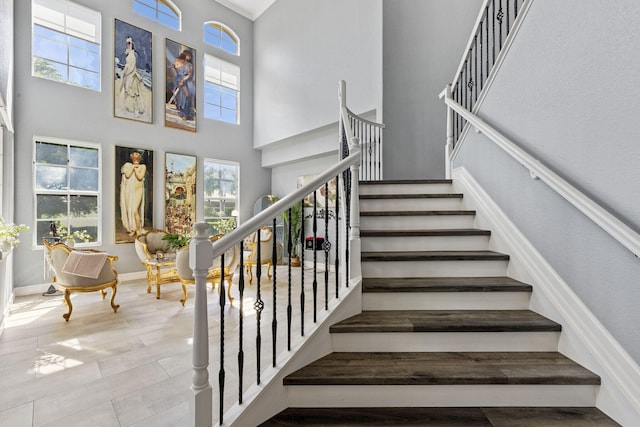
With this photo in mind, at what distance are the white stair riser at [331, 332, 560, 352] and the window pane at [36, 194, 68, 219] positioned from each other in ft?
17.9

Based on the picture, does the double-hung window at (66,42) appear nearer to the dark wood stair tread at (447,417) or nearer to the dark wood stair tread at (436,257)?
Result: the dark wood stair tread at (436,257)

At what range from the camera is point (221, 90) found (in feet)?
22.8

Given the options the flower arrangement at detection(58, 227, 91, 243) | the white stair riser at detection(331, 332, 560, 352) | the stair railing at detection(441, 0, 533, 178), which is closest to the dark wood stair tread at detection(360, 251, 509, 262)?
the white stair riser at detection(331, 332, 560, 352)

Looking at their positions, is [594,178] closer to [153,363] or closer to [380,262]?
[380,262]

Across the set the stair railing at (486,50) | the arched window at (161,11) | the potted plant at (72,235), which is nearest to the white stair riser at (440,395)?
the stair railing at (486,50)

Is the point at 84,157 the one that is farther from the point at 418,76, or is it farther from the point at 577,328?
the point at 577,328

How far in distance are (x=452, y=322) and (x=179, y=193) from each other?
19.4ft

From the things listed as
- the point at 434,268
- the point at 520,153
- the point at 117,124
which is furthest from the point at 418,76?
the point at 117,124

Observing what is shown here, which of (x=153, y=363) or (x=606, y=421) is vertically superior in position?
(x=606, y=421)

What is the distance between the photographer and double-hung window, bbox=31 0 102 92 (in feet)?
15.2

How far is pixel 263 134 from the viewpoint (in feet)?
23.2

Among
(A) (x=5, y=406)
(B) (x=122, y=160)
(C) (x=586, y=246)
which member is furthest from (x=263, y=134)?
(C) (x=586, y=246)

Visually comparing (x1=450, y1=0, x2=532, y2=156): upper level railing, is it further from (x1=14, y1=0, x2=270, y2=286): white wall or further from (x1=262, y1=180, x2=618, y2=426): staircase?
(x1=14, y1=0, x2=270, y2=286): white wall

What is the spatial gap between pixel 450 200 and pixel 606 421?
1.88m
